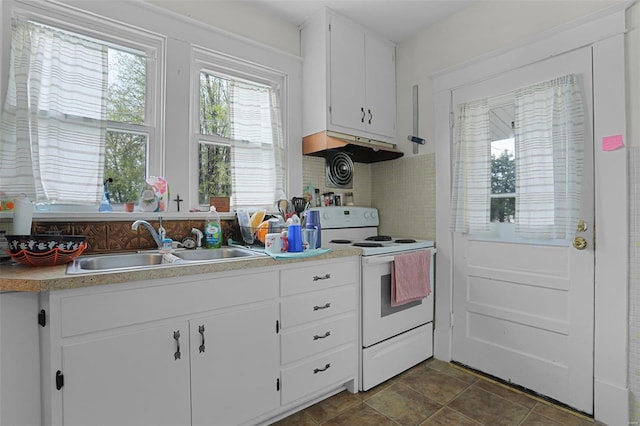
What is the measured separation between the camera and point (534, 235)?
202cm

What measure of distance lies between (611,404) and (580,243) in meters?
0.88

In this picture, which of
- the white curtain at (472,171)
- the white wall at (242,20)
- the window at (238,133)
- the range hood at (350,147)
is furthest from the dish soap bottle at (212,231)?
the white curtain at (472,171)

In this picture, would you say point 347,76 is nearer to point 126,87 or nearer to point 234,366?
point 126,87

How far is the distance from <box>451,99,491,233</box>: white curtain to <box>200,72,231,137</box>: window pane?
5.83 ft

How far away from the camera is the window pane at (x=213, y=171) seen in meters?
2.27

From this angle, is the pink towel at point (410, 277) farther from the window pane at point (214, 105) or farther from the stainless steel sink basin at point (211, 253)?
the window pane at point (214, 105)

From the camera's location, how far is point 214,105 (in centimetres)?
234

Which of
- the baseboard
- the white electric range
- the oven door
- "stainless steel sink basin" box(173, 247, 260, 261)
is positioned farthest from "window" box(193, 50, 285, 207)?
the baseboard

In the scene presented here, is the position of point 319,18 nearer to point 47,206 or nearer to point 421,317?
point 47,206

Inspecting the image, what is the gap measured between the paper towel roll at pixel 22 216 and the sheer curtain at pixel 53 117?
0.59 ft

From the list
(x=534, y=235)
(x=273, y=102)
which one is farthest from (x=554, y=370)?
(x=273, y=102)

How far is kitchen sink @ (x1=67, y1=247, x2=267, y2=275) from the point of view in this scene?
1.57 metres

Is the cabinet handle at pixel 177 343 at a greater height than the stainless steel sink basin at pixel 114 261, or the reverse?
the stainless steel sink basin at pixel 114 261

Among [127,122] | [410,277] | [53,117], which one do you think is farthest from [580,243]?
[53,117]
